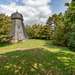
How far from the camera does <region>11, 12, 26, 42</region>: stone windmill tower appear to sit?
127 feet

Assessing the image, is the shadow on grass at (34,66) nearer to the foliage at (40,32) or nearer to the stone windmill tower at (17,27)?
the stone windmill tower at (17,27)

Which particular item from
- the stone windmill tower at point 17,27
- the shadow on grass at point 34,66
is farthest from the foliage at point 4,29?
the shadow on grass at point 34,66

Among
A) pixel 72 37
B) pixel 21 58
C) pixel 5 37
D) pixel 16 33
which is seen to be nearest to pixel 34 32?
pixel 16 33

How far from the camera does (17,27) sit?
39.5 meters

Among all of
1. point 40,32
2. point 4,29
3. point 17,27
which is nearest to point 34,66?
point 4,29

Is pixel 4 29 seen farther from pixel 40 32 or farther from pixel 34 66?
pixel 34 66

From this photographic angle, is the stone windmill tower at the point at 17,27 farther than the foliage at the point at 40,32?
No

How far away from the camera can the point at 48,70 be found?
44.3ft

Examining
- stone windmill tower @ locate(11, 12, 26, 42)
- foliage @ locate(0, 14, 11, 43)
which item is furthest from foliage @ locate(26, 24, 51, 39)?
foliage @ locate(0, 14, 11, 43)

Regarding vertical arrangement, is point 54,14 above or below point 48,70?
above

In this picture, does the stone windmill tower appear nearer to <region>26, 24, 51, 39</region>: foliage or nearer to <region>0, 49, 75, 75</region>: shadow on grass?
<region>26, 24, 51, 39</region>: foliage

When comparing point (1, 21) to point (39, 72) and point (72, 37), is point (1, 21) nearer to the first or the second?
point (72, 37)

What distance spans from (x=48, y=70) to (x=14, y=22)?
89.1ft

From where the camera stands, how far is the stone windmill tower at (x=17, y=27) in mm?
38688
